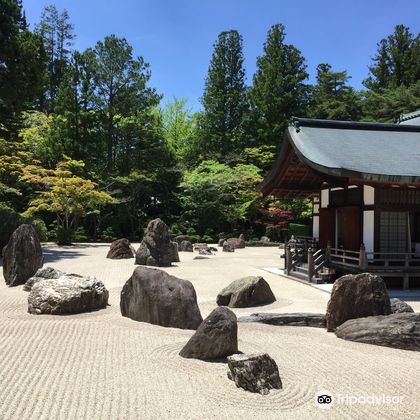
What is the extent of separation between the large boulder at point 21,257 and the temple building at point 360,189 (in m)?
7.53

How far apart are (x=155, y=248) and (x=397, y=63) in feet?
108

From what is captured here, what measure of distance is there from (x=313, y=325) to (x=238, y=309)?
181cm

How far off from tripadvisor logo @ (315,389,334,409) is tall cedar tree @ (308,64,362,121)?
3194cm

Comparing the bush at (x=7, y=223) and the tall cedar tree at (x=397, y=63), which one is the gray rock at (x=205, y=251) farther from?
the tall cedar tree at (x=397, y=63)

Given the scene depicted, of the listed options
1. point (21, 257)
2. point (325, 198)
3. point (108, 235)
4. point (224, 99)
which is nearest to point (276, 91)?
point (224, 99)

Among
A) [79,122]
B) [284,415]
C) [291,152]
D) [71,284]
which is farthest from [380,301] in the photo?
[79,122]

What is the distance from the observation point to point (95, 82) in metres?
31.1

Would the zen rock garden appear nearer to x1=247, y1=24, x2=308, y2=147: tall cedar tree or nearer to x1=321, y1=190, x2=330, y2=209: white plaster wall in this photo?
x1=321, y1=190, x2=330, y2=209: white plaster wall

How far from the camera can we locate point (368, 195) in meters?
12.0

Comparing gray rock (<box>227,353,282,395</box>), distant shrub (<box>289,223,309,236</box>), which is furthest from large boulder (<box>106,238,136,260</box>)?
distant shrub (<box>289,223,309,236</box>)

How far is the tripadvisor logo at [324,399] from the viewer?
403cm

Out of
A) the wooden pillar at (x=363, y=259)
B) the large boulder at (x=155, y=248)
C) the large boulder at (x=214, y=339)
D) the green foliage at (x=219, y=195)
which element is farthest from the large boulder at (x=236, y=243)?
the large boulder at (x=214, y=339)

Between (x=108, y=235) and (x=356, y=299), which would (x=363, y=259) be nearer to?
(x=356, y=299)

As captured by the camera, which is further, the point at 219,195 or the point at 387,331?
the point at 219,195
